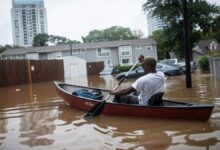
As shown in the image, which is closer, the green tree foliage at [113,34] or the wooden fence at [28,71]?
the wooden fence at [28,71]

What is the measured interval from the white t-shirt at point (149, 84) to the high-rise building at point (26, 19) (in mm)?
110378

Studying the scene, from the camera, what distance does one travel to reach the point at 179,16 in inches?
1578

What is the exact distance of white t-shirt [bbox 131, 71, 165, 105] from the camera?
7.14 m

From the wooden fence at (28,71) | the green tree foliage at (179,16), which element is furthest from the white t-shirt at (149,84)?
the green tree foliage at (179,16)

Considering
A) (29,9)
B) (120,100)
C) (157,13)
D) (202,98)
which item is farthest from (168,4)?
(29,9)

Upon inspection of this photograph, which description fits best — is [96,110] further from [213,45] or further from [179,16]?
[213,45]

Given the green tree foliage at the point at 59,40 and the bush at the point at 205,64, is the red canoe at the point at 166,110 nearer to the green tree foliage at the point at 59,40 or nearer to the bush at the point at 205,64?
the bush at the point at 205,64

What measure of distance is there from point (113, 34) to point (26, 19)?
39240mm

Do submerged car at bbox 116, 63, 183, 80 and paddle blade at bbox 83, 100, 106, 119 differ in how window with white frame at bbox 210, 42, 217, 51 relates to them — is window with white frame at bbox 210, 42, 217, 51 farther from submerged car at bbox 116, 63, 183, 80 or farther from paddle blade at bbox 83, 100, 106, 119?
paddle blade at bbox 83, 100, 106, 119

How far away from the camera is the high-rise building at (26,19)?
113m

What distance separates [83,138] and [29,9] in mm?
114115

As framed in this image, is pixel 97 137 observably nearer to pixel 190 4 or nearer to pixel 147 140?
pixel 147 140

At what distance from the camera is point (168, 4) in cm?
4122

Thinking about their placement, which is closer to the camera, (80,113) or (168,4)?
(80,113)
